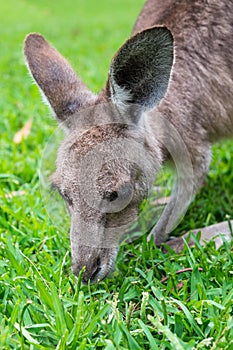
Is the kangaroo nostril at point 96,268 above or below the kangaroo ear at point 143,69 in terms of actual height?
below

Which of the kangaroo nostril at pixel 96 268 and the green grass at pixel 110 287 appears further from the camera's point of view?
the kangaroo nostril at pixel 96 268

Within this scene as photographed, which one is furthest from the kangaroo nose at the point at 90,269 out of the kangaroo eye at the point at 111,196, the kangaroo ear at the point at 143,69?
the kangaroo ear at the point at 143,69

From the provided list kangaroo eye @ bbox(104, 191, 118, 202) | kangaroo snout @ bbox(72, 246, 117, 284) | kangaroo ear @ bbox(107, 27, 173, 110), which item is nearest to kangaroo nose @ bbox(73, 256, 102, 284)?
kangaroo snout @ bbox(72, 246, 117, 284)

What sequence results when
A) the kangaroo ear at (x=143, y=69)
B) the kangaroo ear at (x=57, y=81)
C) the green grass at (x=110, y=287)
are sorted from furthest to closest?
the kangaroo ear at (x=57, y=81) < the kangaroo ear at (x=143, y=69) < the green grass at (x=110, y=287)

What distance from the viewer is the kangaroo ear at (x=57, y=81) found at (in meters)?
2.83

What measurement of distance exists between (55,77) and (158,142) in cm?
57

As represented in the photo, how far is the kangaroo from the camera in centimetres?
244

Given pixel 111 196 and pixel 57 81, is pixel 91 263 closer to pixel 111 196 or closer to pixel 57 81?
pixel 111 196

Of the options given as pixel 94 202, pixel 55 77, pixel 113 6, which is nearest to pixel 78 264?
pixel 94 202

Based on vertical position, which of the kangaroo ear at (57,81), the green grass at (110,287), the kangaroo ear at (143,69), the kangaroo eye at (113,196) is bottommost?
the green grass at (110,287)

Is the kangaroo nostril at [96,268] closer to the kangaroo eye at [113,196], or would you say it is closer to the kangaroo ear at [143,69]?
the kangaroo eye at [113,196]

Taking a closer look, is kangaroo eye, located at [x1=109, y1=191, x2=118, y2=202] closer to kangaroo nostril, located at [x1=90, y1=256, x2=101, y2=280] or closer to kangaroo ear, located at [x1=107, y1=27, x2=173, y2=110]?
kangaroo nostril, located at [x1=90, y1=256, x2=101, y2=280]

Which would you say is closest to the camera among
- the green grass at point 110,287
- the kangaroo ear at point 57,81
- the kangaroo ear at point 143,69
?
the green grass at point 110,287

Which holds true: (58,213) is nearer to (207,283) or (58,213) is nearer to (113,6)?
(207,283)
